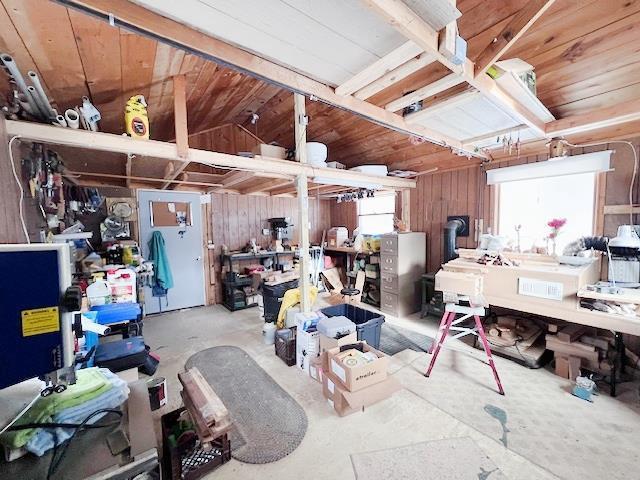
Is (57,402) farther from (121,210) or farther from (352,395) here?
(121,210)

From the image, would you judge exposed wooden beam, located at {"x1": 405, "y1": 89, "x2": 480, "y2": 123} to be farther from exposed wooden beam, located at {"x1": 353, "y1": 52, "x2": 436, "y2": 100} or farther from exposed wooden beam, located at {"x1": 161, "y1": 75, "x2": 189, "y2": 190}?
exposed wooden beam, located at {"x1": 161, "y1": 75, "x2": 189, "y2": 190}

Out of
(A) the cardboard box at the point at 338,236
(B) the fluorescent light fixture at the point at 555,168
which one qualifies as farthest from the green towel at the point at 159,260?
(B) the fluorescent light fixture at the point at 555,168

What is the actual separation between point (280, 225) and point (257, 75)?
384 centimetres

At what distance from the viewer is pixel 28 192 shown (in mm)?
1825

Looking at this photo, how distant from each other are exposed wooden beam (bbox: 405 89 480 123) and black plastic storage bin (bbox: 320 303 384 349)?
6.31 ft

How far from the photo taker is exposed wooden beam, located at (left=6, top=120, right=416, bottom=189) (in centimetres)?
170

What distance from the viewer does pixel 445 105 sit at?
1.75 metres

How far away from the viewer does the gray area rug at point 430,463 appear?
1.50 m

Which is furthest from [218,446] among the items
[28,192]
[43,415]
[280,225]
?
[280,225]

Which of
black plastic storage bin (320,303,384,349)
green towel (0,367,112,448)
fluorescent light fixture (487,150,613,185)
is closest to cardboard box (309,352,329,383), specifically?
black plastic storage bin (320,303,384,349)

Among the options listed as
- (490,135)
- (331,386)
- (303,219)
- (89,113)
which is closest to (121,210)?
(89,113)

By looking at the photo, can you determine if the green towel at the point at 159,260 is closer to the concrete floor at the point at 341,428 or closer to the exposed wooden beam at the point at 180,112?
the concrete floor at the point at 341,428

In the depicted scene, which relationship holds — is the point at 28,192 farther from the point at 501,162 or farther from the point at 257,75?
the point at 501,162

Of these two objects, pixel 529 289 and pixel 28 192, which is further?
pixel 529 289
